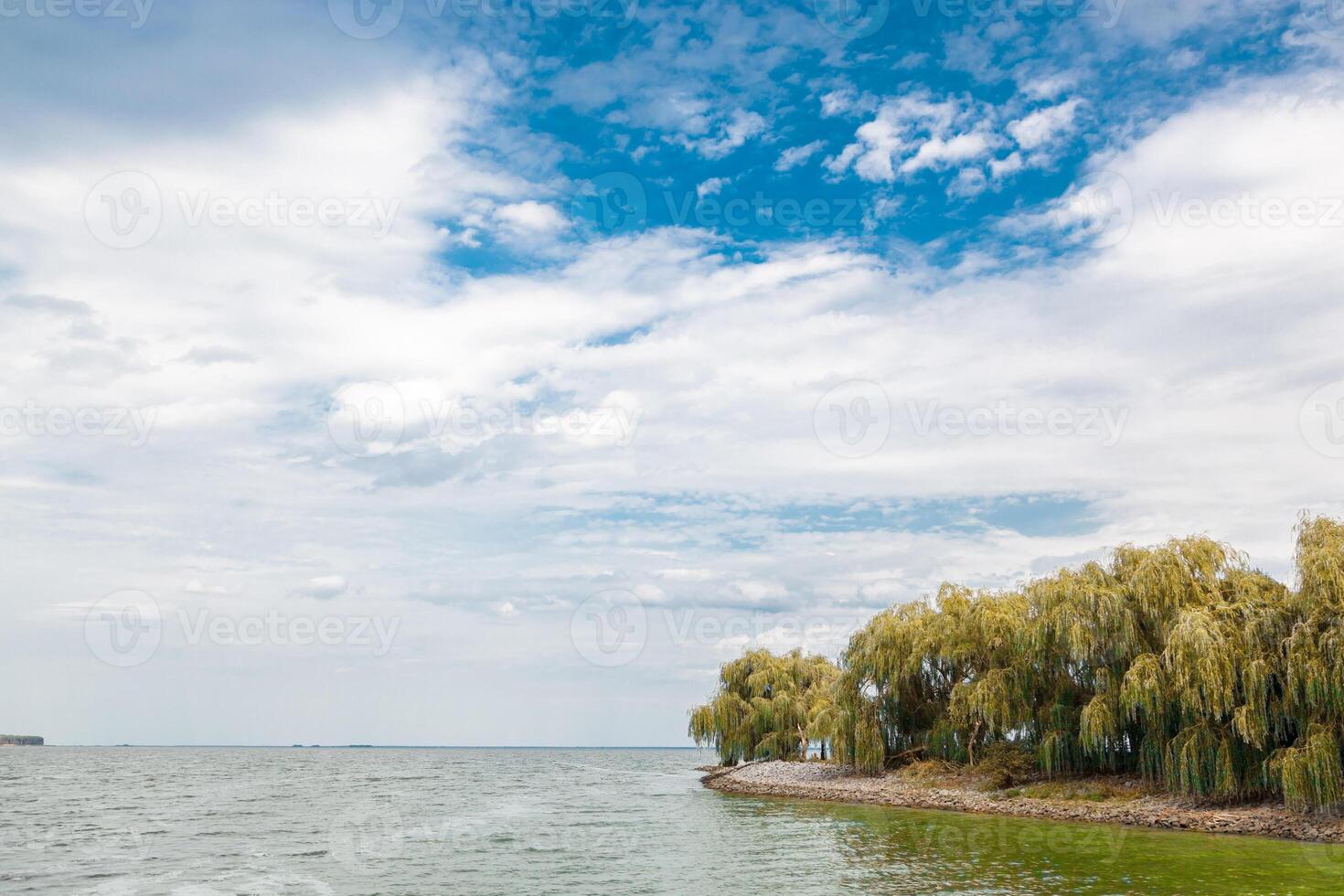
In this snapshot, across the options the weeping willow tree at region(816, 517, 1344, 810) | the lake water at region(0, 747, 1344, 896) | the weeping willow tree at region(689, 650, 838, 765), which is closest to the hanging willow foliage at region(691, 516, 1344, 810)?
the weeping willow tree at region(816, 517, 1344, 810)

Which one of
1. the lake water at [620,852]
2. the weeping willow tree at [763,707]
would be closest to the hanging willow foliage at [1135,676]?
the lake water at [620,852]

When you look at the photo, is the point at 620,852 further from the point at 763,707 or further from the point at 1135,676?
the point at 763,707

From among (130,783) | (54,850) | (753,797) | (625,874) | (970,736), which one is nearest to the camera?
(625,874)

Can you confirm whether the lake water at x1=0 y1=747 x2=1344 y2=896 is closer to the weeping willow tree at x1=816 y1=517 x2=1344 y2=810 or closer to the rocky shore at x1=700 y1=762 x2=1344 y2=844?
the rocky shore at x1=700 y1=762 x2=1344 y2=844

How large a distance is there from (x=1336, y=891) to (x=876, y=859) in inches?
479

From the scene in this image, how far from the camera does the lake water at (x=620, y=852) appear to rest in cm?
2481

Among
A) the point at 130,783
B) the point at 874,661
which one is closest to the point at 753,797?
the point at 874,661

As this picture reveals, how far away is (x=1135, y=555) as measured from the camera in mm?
38469

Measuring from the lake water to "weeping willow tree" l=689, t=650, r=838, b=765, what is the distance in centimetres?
925

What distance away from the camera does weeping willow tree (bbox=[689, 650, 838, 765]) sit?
6112cm

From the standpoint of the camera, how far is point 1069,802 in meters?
37.1

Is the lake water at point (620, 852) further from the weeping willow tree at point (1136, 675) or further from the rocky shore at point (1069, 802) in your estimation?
the weeping willow tree at point (1136, 675)

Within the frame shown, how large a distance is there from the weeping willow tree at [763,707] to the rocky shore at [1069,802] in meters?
3.78

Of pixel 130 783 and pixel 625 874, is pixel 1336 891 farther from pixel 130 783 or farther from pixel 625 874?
pixel 130 783
